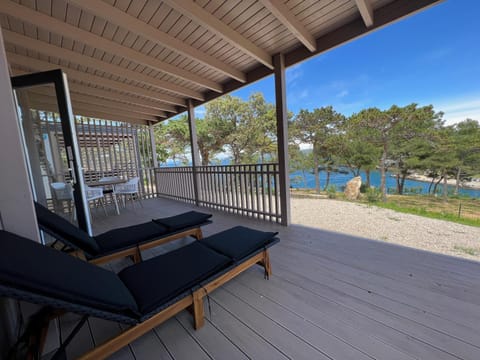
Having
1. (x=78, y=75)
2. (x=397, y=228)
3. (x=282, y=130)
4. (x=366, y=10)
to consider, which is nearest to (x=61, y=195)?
(x=78, y=75)

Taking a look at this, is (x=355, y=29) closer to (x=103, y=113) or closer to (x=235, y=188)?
(x=235, y=188)

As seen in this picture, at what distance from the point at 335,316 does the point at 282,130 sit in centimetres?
253

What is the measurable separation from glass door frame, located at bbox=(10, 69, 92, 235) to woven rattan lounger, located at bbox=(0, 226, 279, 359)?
157 centimetres

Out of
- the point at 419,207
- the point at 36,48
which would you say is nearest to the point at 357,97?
the point at 419,207

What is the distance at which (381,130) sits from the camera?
1038cm

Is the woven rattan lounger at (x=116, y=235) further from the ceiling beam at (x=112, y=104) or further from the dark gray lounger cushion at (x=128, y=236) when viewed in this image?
the ceiling beam at (x=112, y=104)

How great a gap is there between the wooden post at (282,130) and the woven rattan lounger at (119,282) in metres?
1.65

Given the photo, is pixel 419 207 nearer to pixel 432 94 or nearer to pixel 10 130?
pixel 432 94

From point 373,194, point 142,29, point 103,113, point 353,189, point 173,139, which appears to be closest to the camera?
point 142,29

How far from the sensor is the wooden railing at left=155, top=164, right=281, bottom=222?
11.7 feet

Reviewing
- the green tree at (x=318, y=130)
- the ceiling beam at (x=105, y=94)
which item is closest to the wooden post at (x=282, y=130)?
the ceiling beam at (x=105, y=94)

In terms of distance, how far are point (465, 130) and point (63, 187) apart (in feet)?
49.0

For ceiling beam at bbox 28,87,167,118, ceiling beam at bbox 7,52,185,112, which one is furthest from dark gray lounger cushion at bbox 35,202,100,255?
ceiling beam at bbox 28,87,167,118

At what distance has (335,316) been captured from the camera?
1.41 m
